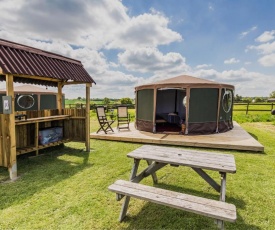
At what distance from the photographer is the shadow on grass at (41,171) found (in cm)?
299

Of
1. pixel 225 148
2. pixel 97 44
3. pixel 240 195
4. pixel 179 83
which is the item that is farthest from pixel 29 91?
pixel 240 195

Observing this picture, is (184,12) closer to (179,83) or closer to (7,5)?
(179,83)

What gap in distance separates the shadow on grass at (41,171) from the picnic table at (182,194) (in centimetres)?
176

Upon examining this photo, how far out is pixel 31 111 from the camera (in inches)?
199

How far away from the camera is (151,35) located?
34.9ft

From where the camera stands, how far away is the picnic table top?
87.5 inches

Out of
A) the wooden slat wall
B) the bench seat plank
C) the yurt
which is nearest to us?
the bench seat plank

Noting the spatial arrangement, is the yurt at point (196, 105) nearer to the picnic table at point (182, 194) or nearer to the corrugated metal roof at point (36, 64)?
the corrugated metal roof at point (36, 64)

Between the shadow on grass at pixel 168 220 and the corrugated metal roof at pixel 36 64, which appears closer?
the shadow on grass at pixel 168 220

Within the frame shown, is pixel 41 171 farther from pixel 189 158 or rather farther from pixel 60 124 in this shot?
pixel 189 158

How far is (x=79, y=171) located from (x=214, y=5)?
880 centimetres

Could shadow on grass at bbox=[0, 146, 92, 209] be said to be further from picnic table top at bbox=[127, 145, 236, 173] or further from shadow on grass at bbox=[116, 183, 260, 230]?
picnic table top at bbox=[127, 145, 236, 173]

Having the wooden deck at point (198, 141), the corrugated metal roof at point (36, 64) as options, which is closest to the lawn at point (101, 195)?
the wooden deck at point (198, 141)

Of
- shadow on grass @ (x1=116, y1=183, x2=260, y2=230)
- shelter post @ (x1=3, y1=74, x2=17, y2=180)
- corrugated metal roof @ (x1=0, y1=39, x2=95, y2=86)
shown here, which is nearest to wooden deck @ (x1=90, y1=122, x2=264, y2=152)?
corrugated metal roof @ (x1=0, y1=39, x2=95, y2=86)
